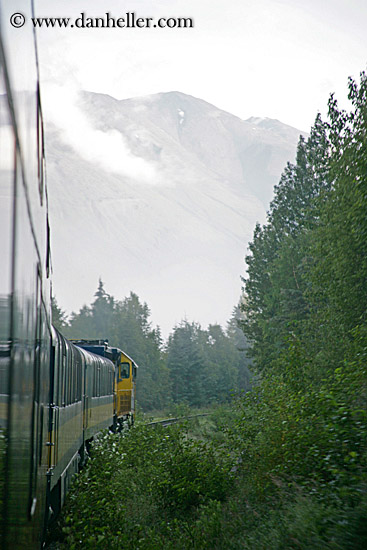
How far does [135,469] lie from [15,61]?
52.2 ft

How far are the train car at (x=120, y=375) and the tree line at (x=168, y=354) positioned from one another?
12577 millimetres

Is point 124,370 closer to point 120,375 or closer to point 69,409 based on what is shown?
point 120,375

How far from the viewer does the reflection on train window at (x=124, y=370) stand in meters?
30.0

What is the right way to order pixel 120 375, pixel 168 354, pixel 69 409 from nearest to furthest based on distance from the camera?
pixel 69 409, pixel 120 375, pixel 168 354

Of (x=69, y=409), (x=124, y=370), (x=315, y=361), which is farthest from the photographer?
(x=124, y=370)

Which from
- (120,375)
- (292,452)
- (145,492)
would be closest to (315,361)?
(145,492)

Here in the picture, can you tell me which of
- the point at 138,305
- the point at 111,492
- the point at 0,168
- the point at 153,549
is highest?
the point at 0,168

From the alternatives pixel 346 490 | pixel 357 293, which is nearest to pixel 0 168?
pixel 346 490

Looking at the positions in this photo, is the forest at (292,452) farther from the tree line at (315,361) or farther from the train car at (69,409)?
the train car at (69,409)

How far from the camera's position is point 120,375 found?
29.8 meters

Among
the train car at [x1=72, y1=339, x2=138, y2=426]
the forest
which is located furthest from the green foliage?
the train car at [x1=72, y1=339, x2=138, y2=426]

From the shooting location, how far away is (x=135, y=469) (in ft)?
55.9

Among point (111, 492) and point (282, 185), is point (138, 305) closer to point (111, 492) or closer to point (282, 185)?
point (282, 185)

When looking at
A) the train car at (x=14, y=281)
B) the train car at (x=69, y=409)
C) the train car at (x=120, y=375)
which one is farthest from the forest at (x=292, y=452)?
the train car at (x=120, y=375)
